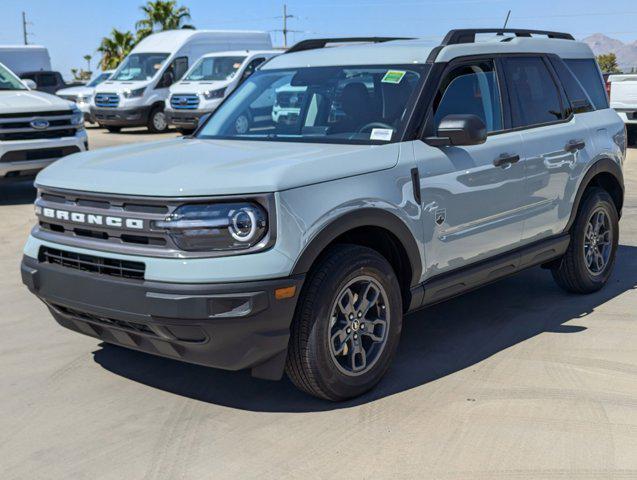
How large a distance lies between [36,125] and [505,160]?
738 cm

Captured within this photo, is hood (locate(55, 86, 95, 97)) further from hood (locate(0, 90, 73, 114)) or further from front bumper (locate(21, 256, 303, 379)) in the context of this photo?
front bumper (locate(21, 256, 303, 379))

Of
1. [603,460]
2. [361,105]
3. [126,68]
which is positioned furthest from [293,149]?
[126,68]

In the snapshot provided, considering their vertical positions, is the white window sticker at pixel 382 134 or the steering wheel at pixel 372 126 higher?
the steering wheel at pixel 372 126

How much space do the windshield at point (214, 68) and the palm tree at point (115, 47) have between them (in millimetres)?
48288

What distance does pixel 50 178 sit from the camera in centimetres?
434

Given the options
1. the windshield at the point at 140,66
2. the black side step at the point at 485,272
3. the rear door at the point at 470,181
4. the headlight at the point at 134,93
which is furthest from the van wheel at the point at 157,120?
the rear door at the point at 470,181

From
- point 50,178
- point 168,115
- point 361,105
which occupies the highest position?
point 361,105

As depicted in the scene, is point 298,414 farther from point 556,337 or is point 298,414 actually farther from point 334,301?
point 556,337

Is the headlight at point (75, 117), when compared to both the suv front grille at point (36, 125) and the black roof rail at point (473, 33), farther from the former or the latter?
the black roof rail at point (473, 33)

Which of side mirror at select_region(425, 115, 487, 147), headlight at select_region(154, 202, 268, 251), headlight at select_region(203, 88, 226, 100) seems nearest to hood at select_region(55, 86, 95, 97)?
headlight at select_region(203, 88, 226, 100)

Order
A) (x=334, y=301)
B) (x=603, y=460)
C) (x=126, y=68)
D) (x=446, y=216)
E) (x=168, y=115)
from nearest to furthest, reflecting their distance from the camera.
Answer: (x=603, y=460)
(x=334, y=301)
(x=446, y=216)
(x=168, y=115)
(x=126, y=68)

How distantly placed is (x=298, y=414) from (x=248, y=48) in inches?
799

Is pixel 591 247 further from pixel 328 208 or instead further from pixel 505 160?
pixel 328 208

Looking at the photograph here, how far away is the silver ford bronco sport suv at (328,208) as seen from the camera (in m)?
3.77
